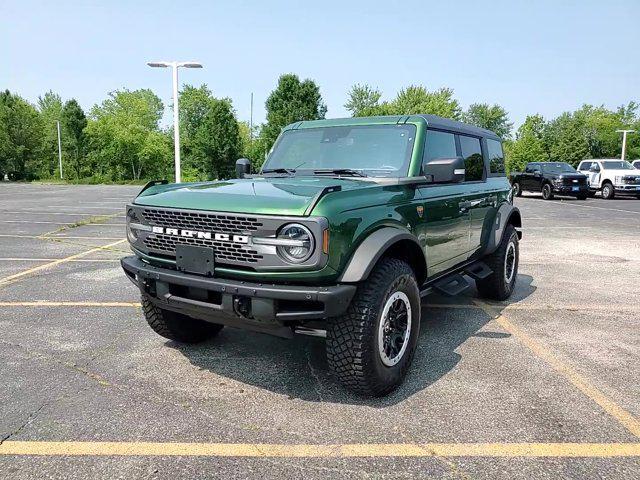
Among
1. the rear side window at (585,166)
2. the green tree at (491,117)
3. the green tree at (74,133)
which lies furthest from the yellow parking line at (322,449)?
the green tree at (491,117)

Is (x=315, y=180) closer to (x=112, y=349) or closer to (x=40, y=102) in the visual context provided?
(x=112, y=349)

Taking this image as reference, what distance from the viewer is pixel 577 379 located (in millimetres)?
3590

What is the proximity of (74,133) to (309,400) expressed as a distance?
2610 inches

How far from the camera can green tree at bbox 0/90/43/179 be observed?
5656 centimetres

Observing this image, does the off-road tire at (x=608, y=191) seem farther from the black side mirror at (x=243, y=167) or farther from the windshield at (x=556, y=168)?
the black side mirror at (x=243, y=167)

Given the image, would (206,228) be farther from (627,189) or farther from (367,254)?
(627,189)

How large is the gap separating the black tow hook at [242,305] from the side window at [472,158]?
2813mm

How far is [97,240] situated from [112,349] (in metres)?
7.05

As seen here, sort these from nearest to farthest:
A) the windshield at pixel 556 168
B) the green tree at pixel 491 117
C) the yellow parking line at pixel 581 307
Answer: the yellow parking line at pixel 581 307
the windshield at pixel 556 168
the green tree at pixel 491 117

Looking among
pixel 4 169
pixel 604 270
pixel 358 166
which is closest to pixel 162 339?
pixel 358 166

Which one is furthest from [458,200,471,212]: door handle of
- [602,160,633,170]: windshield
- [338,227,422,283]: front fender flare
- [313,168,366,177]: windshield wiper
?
[602,160,633,170]: windshield

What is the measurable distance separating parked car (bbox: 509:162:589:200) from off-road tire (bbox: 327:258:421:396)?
23.6 m

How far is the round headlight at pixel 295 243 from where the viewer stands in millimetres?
2838

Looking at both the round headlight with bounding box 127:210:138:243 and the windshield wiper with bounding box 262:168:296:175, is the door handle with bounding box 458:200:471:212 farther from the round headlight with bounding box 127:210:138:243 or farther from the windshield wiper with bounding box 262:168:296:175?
the round headlight with bounding box 127:210:138:243
